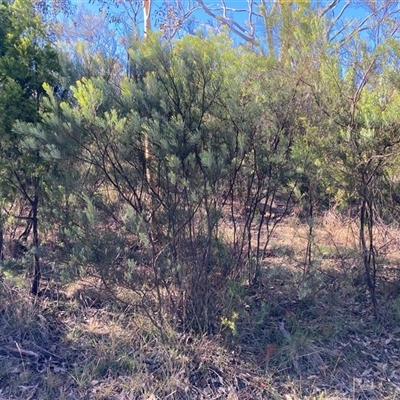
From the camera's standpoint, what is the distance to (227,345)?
3.77m

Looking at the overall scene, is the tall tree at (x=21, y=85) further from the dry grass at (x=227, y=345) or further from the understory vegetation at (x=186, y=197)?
the dry grass at (x=227, y=345)

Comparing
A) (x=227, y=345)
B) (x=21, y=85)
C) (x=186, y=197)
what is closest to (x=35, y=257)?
(x=21, y=85)

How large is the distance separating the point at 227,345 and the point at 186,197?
137 centimetres

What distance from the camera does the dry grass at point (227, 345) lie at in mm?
3422

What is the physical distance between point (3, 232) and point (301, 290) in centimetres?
316

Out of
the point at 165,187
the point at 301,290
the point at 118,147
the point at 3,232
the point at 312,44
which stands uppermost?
the point at 312,44

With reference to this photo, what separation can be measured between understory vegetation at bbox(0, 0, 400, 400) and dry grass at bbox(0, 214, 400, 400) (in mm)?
16

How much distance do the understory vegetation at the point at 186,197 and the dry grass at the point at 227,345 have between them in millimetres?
16

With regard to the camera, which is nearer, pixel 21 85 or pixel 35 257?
pixel 21 85

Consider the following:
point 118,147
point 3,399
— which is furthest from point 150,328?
point 118,147

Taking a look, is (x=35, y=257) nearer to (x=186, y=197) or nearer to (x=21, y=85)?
(x=21, y=85)

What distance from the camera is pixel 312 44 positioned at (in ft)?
12.3

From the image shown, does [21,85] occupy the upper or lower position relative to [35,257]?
upper

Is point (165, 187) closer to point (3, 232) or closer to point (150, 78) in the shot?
point (150, 78)
